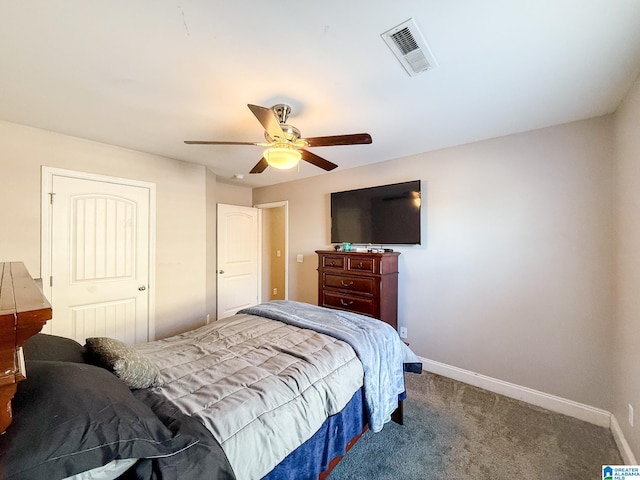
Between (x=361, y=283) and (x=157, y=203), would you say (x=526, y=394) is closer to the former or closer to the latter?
(x=361, y=283)

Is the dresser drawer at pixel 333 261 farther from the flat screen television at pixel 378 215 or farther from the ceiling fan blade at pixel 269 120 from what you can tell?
the ceiling fan blade at pixel 269 120

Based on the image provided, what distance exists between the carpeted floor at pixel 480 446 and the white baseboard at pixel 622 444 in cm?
4

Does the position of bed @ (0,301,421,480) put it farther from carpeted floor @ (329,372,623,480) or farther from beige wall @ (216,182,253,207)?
beige wall @ (216,182,253,207)


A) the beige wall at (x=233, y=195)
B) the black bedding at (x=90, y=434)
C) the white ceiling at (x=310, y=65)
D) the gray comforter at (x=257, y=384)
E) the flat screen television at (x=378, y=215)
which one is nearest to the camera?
the black bedding at (x=90, y=434)

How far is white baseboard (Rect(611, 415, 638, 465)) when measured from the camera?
165 cm

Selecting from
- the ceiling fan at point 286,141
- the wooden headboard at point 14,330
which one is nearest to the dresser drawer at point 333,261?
the ceiling fan at point 286,141

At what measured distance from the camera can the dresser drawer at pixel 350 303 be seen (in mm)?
2879

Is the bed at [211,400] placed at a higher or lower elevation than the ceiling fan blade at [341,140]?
lower

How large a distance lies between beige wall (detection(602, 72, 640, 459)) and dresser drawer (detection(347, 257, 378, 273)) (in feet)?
6.00

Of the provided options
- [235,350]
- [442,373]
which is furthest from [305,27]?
[442,373]

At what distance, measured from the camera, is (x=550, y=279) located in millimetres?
2283

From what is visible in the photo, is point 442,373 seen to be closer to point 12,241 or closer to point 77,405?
point 77,405

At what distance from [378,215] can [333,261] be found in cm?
80

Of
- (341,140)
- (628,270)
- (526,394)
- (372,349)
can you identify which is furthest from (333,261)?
(628,270)
